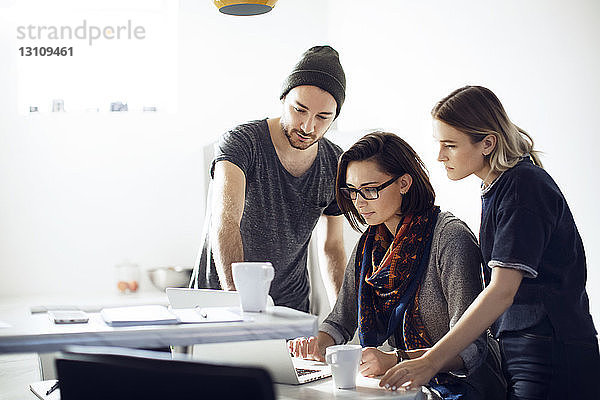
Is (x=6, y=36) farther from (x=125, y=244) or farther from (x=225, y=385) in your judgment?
(x=225, y=385)

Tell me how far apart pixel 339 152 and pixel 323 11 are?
2549 millimetres

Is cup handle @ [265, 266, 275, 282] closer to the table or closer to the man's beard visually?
the table

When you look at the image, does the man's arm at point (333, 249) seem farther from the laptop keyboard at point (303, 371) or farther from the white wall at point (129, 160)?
the white wall at point (129, 160)

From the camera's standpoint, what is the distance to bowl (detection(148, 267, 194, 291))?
4.45m

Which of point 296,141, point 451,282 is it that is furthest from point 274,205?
point 451,282

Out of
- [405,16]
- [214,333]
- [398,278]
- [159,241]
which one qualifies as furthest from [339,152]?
[159,241]

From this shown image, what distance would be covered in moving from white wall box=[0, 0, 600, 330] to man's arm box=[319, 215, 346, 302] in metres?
1.11

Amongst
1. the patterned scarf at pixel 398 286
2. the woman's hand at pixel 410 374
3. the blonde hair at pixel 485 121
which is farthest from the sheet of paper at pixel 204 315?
the blonde hair at pixel 485 121

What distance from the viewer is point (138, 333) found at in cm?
139

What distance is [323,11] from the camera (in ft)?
16.2

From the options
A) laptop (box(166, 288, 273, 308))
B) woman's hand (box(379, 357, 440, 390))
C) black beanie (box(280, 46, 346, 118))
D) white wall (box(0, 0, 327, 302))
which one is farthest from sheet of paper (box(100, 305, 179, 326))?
white wall (box(0, 0, 327, 302))

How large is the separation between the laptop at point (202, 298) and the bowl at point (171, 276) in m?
2.76

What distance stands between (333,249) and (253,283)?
991mm

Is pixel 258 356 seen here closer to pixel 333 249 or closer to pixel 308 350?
pixel 308 350
